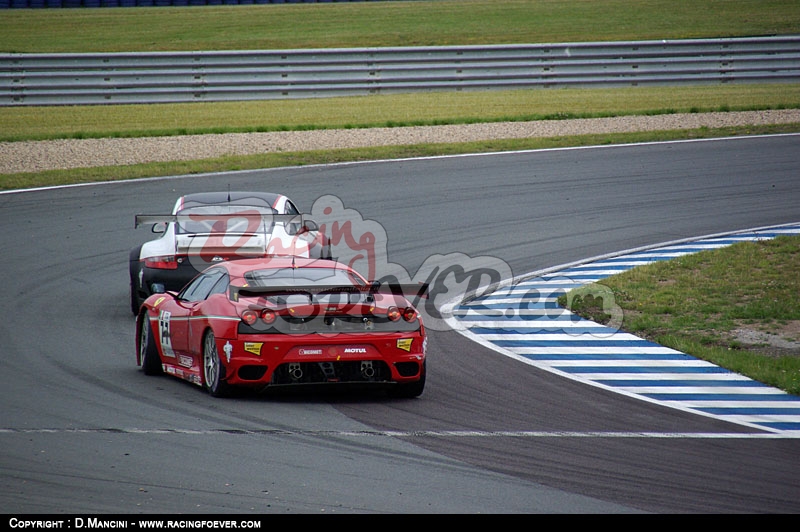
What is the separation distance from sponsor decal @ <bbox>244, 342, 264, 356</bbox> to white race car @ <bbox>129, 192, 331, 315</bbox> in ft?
11.8

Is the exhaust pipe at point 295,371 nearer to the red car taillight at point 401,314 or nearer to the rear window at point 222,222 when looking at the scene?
the red car taillight at point 401,314

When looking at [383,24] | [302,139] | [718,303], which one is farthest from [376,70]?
[718,303]

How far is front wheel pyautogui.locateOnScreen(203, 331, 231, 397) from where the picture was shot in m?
9.10

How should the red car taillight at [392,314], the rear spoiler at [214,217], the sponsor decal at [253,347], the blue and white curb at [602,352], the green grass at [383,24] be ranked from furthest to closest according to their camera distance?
the green grass at [383,24] → the rear spoiler at [214,217] → the blue and white curb at [602,352] → the red car taillight at [392,314] → the sponsor decal at [253,347]

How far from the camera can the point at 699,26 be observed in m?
39.2

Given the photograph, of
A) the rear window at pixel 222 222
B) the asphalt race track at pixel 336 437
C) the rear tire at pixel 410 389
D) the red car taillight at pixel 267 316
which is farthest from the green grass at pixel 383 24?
the red car taillight at pixel 267 316

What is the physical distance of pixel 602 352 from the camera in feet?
37.3

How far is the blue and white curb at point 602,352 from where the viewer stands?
932 cm

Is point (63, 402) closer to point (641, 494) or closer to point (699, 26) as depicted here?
point (641, 494)

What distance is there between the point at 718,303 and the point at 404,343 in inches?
214

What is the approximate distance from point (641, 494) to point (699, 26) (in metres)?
34.9

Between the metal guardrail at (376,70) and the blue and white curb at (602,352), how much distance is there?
1521 cm

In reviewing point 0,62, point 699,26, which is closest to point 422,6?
point 699,26

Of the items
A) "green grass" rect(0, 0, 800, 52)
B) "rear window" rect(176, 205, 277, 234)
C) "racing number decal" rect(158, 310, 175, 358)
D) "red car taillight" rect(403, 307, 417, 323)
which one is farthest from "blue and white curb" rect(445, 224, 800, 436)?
"green grass" rect(0, 0, 800, 52)
